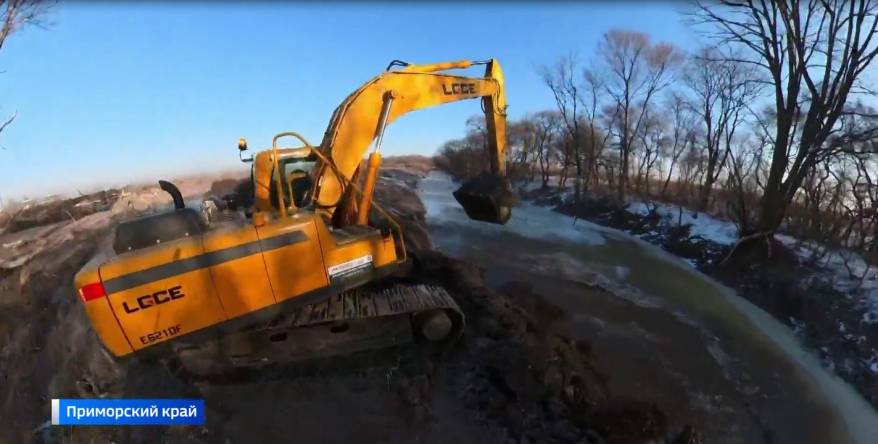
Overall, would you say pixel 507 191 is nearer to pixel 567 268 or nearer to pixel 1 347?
pixel 567 268

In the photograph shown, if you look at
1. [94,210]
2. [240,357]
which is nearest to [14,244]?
[94,210]

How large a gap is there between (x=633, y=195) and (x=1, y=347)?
28.1 metres

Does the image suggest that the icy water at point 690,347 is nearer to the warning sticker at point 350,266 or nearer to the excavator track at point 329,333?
the excavator track at point 329,333

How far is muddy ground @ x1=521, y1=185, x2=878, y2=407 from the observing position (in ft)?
24.9

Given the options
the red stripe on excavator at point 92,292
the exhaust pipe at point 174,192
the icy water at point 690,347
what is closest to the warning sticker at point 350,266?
the exhaust pipe at point 174,192

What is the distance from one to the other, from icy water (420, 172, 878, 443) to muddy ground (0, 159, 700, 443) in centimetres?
85

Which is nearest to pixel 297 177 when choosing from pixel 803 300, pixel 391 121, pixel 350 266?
pixel 391 121
